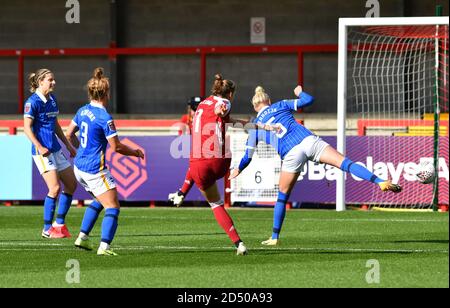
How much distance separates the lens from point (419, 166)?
70.3ft

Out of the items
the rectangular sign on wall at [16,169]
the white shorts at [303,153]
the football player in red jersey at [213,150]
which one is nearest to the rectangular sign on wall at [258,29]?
the rectangular sign on wall at [16,169]

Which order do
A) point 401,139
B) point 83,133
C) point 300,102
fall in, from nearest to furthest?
point 83,133, point 300,102, point 401,139

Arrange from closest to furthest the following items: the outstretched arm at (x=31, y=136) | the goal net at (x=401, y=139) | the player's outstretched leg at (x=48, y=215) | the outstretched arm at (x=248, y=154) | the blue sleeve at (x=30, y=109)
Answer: the outstretched arm at (x=248, y=154)
the outstretched arm at (x=31, y=136)
the blue sleeve at (x=30, y=109)
the player's outstretched leg at (x=48, y=215)
the goal net at (x=401, y=139)

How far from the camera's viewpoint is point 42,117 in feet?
50.1

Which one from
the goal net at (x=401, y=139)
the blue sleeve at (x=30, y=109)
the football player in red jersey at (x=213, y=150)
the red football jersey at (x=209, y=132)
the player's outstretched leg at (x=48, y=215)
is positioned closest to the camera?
the football player in red jersey at (x=213, y=150)

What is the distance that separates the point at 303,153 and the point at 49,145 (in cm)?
340

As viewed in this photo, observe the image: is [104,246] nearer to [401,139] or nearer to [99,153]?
[99,153]

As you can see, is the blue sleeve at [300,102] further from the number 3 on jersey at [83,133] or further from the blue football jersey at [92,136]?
the number 3 on jersey at [83,133]

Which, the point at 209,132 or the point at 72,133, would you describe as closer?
the point at 209,132

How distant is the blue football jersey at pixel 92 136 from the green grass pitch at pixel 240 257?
38.7 inches

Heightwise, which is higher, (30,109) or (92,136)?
(30,109)

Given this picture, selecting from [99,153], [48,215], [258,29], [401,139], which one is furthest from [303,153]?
[258,29]

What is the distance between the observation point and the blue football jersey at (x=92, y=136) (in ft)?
41.1

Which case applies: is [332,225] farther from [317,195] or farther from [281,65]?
[281,65]
